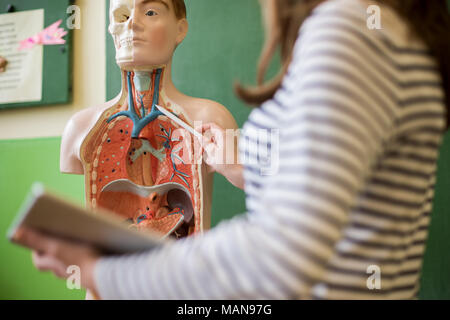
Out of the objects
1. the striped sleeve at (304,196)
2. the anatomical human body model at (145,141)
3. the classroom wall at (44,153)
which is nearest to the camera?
the striped sleeve at (304,196)

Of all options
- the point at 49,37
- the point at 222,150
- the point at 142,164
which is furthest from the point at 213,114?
the point at 49,37

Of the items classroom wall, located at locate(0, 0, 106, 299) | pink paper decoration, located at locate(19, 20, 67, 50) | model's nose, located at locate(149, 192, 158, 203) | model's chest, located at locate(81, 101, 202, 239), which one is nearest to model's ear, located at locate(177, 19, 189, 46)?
model's chest, located at locate(81, 101, 202, 239)

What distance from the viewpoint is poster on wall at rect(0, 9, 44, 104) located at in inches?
68.2

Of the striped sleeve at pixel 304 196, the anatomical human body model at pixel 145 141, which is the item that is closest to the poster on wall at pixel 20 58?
the anatomical human body model at pixel 145 141

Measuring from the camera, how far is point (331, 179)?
1.22ft

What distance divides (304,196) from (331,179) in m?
0.03

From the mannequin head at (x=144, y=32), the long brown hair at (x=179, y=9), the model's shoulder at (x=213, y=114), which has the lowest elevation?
the model's shoulder at (x=213, y=114)

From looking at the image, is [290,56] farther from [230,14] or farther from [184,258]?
[230,14]

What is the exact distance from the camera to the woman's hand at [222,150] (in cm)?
103

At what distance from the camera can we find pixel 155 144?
1206mm

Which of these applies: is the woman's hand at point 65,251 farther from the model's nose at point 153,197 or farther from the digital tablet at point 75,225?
the model's nose at point 153,197

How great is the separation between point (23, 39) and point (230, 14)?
0.81 metres

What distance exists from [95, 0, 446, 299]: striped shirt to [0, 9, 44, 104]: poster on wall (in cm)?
146

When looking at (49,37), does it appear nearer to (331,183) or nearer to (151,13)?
(151,13)
